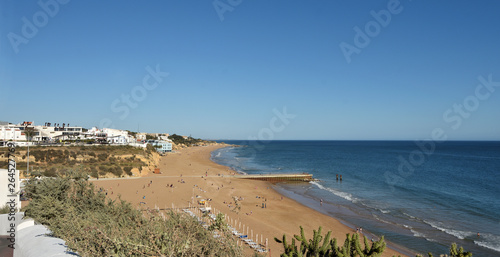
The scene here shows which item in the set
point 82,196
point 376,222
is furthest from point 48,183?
point 376,222

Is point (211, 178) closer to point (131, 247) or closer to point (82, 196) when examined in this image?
point (82, 196)

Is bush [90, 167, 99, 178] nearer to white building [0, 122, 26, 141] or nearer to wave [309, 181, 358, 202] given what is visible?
white building [0, 122, 26, 141]

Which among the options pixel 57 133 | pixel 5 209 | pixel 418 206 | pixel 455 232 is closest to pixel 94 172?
pixel 5 209

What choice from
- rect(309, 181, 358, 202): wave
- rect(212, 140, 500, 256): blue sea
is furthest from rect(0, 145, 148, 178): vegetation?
rect(309, 181, 358, 202): wave

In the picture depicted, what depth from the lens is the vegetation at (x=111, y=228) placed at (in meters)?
9.14

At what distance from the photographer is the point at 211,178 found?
5388cm

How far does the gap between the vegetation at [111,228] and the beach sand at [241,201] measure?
373 inches

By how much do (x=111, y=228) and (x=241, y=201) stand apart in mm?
27297

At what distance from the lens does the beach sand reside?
26.7m

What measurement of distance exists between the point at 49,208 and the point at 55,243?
4.66m

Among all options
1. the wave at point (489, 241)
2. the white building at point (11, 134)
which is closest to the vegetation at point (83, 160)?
the white building at point (11, 134)

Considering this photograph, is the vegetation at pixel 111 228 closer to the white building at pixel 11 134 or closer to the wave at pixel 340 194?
the wave at pixel 340 194

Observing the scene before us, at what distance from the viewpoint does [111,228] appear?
37.6 ft

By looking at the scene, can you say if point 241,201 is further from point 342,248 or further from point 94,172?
point 342,248
